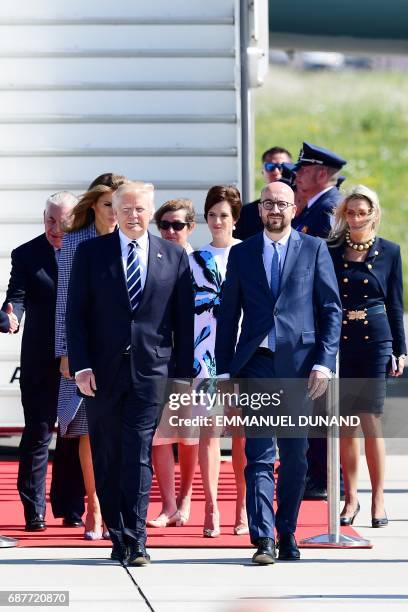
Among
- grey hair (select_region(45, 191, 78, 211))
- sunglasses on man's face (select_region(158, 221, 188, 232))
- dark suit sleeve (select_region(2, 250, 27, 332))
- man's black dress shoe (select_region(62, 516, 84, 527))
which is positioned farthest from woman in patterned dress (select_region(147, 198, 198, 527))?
dark suit sleeve (select_region(2, 250, 27, 332))

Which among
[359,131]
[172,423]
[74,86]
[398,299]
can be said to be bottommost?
[172,423]

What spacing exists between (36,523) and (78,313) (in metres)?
1.56

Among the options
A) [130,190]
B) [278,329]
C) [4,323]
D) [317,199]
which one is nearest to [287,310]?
[278,329]

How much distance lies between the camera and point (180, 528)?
8992 mm

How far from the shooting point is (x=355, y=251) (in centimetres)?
916

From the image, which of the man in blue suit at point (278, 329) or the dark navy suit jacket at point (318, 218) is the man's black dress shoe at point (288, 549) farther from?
the dark navy suit jacket at point (318, 218)

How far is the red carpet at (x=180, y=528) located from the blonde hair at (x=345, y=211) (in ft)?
5.00

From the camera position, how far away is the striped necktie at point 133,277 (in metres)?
7.93

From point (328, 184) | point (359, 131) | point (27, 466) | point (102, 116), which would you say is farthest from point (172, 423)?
point (359, 131)

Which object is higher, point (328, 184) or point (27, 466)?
point (328, 184)

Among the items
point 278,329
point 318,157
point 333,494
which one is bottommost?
point 333,494

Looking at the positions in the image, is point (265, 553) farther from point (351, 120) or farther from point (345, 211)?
point (351, 120)

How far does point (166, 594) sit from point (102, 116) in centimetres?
453

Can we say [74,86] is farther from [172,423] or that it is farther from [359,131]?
[359,131]
